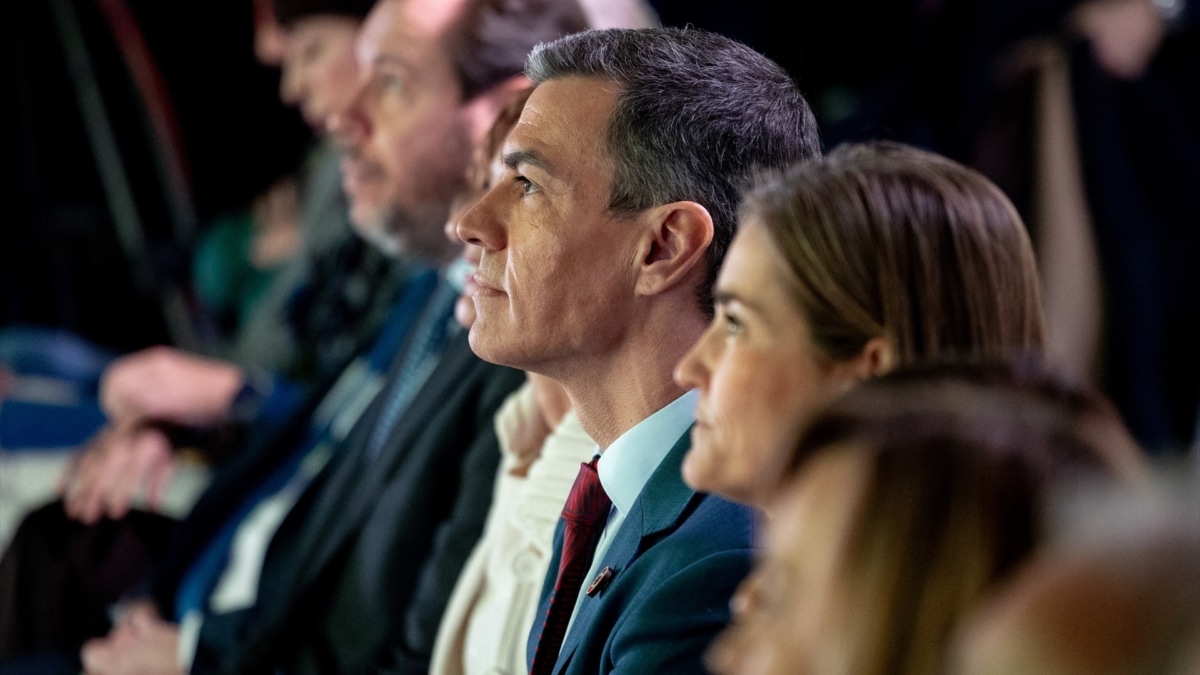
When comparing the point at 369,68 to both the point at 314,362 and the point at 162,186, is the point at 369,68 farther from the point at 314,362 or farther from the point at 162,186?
the point at 162,186

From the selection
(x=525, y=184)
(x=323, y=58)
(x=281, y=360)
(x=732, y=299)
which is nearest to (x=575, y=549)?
(x=525, y=184)

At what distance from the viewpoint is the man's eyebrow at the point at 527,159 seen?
134 centimetres

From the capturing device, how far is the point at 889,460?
687 millimetres

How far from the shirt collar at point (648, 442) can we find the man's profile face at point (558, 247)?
0.08 m

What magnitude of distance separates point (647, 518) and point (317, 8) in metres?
1.98

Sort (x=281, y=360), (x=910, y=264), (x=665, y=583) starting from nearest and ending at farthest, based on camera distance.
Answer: (x=910, y=264)
(x=665, y=583)
(x=281, y=360)

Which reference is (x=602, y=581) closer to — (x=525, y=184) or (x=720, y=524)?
(x=720, y=524)

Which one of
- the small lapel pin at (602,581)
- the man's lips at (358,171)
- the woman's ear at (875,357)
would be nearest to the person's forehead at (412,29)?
the man's lips at (358,171)

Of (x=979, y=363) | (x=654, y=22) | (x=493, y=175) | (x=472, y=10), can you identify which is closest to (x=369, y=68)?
(x=472, y=10)

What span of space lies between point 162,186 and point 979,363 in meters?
3.79

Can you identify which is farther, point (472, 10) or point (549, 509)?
point (472, 10)

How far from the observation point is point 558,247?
1324mm

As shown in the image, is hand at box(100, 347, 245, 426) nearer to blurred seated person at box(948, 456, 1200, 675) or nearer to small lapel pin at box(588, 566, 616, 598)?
small lapel pin at box(588, 566, 616, 598)

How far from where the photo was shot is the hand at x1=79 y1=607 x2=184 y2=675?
2152mm
